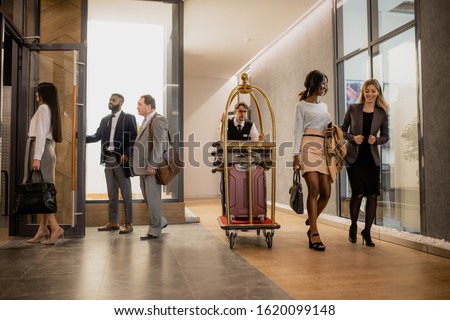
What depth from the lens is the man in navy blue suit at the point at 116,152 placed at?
490cm

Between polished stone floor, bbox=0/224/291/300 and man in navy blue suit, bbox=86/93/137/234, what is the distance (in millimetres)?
762

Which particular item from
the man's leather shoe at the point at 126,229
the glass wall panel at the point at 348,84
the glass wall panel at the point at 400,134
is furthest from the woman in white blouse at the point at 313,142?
the man's leather shoe at the point at 126,229

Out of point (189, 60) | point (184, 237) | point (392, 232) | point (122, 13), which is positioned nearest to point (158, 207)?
point (184, 237)

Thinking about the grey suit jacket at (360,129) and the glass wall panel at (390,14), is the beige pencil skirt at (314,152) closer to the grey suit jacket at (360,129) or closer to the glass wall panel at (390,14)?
the grey suit jacket at (360,129)

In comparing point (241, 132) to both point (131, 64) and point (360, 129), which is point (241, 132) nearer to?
point (360, 129)

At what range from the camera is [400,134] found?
435 cm

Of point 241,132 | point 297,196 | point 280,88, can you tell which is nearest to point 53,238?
point 241,132

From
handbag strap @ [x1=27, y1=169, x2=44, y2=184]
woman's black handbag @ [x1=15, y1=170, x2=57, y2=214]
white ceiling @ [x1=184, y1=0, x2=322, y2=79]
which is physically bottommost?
woman's black handbag @ [x1=15, y1=170, x2=57, y2=214]

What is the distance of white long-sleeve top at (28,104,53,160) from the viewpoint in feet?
12.3

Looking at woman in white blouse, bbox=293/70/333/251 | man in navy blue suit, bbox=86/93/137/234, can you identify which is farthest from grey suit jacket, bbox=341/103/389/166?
man in navy blue suit, bbox=86/93/137/234

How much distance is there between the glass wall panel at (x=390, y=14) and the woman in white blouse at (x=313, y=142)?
1315mm

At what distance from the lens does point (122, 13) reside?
17.8 ft

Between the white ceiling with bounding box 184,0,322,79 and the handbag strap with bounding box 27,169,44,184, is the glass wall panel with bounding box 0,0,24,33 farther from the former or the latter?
the white ceiling with bounding box 184,0,322,79

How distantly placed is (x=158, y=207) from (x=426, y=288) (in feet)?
8.63
